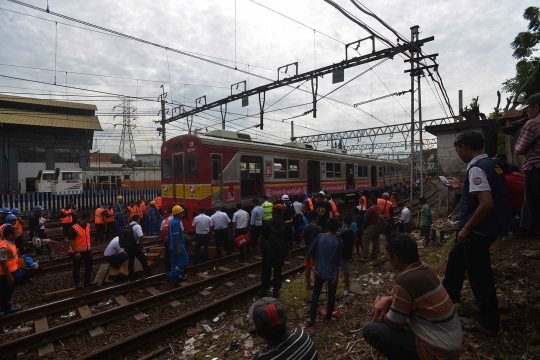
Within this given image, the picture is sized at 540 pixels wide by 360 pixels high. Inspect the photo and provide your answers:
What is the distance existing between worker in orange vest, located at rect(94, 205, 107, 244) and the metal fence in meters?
8.27

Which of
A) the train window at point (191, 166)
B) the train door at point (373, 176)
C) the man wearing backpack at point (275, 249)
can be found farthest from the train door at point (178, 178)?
the train door at point (373, 176)

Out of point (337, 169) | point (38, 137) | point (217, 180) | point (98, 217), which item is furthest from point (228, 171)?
point (38, 137)

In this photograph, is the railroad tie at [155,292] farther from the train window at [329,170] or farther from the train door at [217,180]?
the train window at [329,170]

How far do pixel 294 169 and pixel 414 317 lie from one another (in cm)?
1107

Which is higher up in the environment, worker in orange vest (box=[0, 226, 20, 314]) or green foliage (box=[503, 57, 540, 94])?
green foliage (box=[503, 57, 540, 94])

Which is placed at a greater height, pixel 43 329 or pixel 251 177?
pixel 251 177

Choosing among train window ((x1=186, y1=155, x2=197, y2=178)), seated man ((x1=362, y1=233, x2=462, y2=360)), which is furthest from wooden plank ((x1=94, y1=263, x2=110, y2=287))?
seated man ((x1=362, y1=233, x2=462, y2=360))

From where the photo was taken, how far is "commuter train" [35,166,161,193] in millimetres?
22172

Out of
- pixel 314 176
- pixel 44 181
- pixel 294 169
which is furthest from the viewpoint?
pixel 44 181

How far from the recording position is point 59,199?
18.9m

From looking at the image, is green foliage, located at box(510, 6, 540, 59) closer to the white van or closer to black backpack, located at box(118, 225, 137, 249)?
black backpack, located at box(118, 225, 137, 249)

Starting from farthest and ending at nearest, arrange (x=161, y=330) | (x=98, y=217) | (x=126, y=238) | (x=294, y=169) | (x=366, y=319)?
(x=294, y=169), (x=98, y=217), (x=126, y=238), (x=161, y=330), (x=366, y=319)

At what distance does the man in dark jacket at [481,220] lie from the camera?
2.74m

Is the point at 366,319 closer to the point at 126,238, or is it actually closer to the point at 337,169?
the point at 126,238
